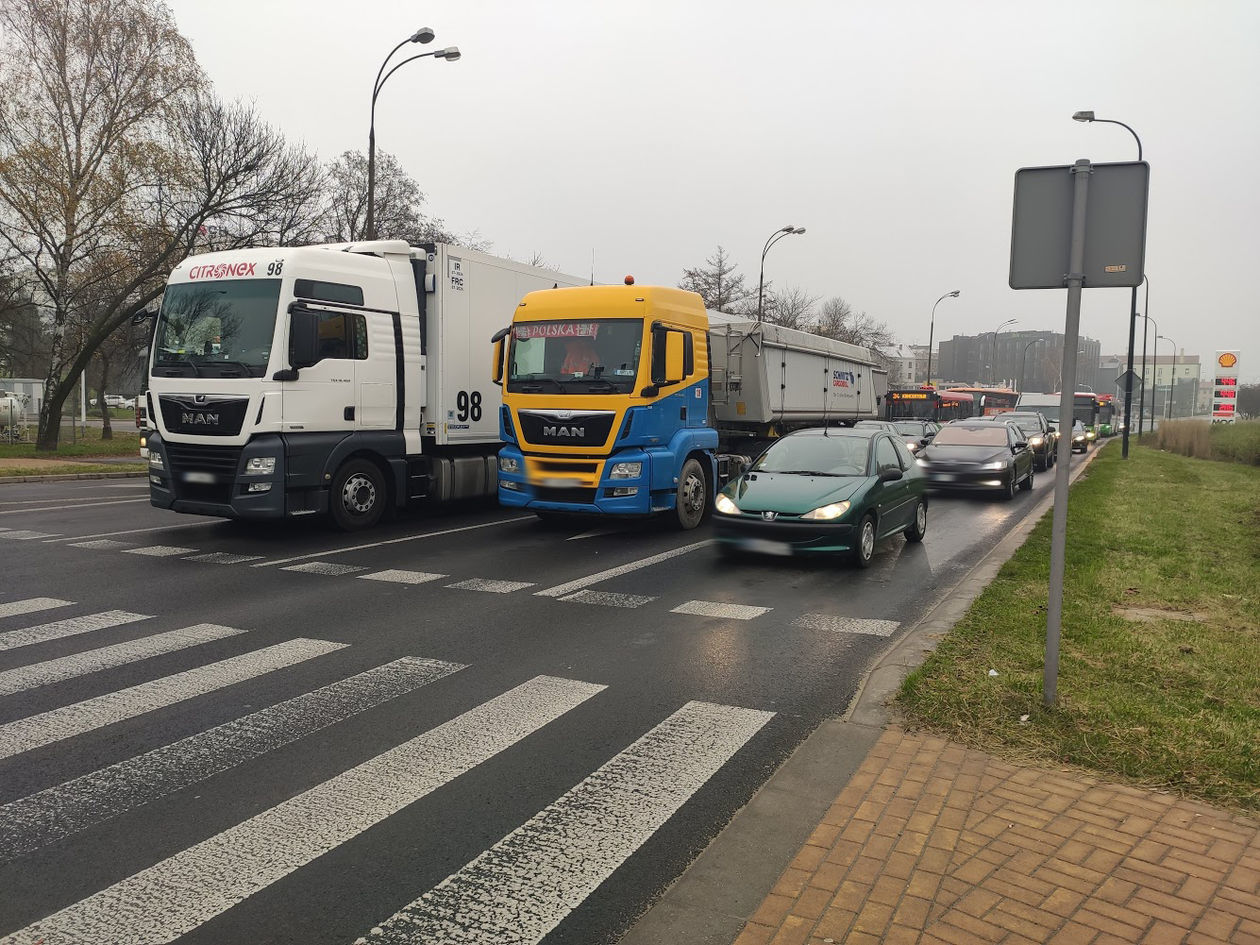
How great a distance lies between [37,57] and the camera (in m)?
27.1

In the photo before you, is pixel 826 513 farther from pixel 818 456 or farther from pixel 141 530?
pixel 141 530

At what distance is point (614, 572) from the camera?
965 cm

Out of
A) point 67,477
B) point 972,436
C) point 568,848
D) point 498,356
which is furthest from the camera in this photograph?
point 67,477

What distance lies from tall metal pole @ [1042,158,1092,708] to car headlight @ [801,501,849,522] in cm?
446

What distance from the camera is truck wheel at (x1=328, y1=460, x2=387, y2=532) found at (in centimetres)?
1158

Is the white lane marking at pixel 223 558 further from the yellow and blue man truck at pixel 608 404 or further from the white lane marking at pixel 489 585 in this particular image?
the yellow and blue man truck at pixel 608 404

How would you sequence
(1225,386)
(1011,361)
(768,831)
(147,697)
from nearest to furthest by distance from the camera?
(768,831), (147,697), (1225,386), (1011,361)

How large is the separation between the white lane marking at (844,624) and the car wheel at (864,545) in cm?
207

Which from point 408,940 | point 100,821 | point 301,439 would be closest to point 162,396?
point 301,439

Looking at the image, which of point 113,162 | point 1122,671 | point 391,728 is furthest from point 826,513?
point 113,162

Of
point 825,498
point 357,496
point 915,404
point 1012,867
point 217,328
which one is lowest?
point 1012,867

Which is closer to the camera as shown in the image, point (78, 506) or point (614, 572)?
point (614, 572)

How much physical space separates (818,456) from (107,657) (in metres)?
7.59

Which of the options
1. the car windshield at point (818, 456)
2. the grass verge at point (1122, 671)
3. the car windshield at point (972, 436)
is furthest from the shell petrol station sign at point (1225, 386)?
the car windshield at point (818, 456)
